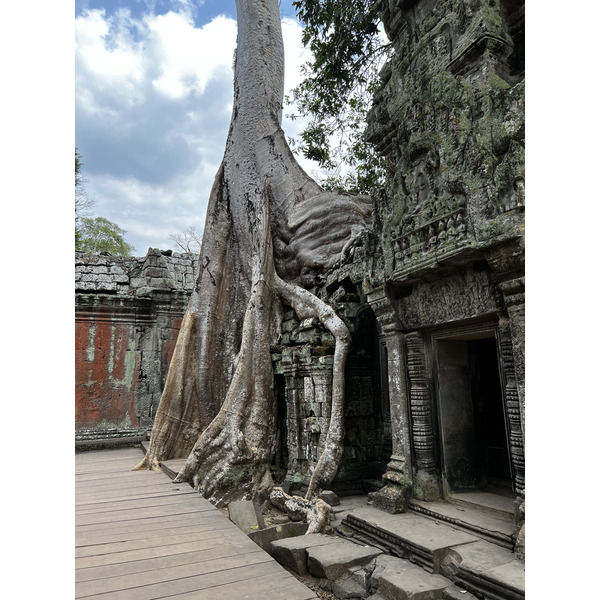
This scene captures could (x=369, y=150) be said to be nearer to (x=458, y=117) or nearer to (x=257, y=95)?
(x=257, y=95)

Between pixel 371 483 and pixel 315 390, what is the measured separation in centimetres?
98

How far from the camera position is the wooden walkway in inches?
79.7

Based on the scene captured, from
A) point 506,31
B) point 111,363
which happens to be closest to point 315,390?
point 506,31

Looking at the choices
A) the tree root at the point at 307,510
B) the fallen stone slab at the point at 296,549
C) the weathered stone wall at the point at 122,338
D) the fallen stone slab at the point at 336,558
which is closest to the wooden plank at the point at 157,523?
the fallen stone slab at the point at 296,549

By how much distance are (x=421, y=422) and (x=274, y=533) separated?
1343 mm

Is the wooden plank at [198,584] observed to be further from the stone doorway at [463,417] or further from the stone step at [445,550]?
the stone doorway at [463,417]

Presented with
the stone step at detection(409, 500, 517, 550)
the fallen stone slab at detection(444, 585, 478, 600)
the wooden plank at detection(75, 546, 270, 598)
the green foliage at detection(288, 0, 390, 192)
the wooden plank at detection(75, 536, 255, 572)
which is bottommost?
the fallen stone slab at detection(444, 585, 478, 600)

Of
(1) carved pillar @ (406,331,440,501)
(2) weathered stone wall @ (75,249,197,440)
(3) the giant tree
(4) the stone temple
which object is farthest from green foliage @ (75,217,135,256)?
(1) carved pillar @ (406,331,440,501)

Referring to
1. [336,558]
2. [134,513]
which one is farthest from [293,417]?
[336,558]

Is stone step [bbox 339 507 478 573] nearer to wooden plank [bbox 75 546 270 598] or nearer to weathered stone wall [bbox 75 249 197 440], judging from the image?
wooden plank [bbox 75 546 270 598]

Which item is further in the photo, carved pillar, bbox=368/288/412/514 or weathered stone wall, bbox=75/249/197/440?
weathered stone wall, bbox=75/249/197/440

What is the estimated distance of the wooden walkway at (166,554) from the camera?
6.64 feet

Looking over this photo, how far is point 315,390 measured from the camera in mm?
4570

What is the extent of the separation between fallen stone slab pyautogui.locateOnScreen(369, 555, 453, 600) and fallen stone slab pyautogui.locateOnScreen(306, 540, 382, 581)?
147mm
